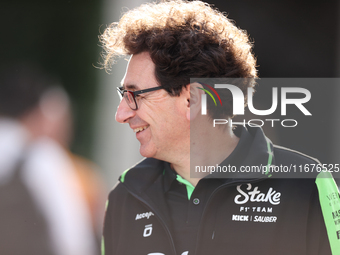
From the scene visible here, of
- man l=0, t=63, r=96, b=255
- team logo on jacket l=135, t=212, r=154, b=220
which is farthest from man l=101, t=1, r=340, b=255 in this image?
man l=0, t=63, r=96, b=255

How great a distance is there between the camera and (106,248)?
67.8 inches

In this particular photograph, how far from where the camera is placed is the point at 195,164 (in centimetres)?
152

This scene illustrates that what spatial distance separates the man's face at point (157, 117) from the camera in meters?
1.50

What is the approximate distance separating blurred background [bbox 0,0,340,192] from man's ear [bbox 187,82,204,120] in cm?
91

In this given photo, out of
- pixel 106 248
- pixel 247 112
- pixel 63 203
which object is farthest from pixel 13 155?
pixel 247 112

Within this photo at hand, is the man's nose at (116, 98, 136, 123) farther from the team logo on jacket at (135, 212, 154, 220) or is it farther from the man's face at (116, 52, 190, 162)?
the team logo on jacket at (135, 212, 154, 220)

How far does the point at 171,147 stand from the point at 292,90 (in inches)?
42.2

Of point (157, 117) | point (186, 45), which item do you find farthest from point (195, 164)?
point (186, 45)

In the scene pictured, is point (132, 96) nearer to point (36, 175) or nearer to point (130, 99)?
point (130, 99)

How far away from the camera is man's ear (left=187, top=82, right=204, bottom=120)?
4.97 feet

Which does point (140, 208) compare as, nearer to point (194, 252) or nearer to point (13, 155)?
point (194, 252)

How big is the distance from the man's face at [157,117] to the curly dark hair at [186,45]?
45mm

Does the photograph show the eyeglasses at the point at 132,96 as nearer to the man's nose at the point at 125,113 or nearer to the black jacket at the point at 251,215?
the man's nose at the point at 125,113

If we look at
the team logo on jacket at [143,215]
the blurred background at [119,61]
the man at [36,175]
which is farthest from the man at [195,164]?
the blurred background at [119,61]
